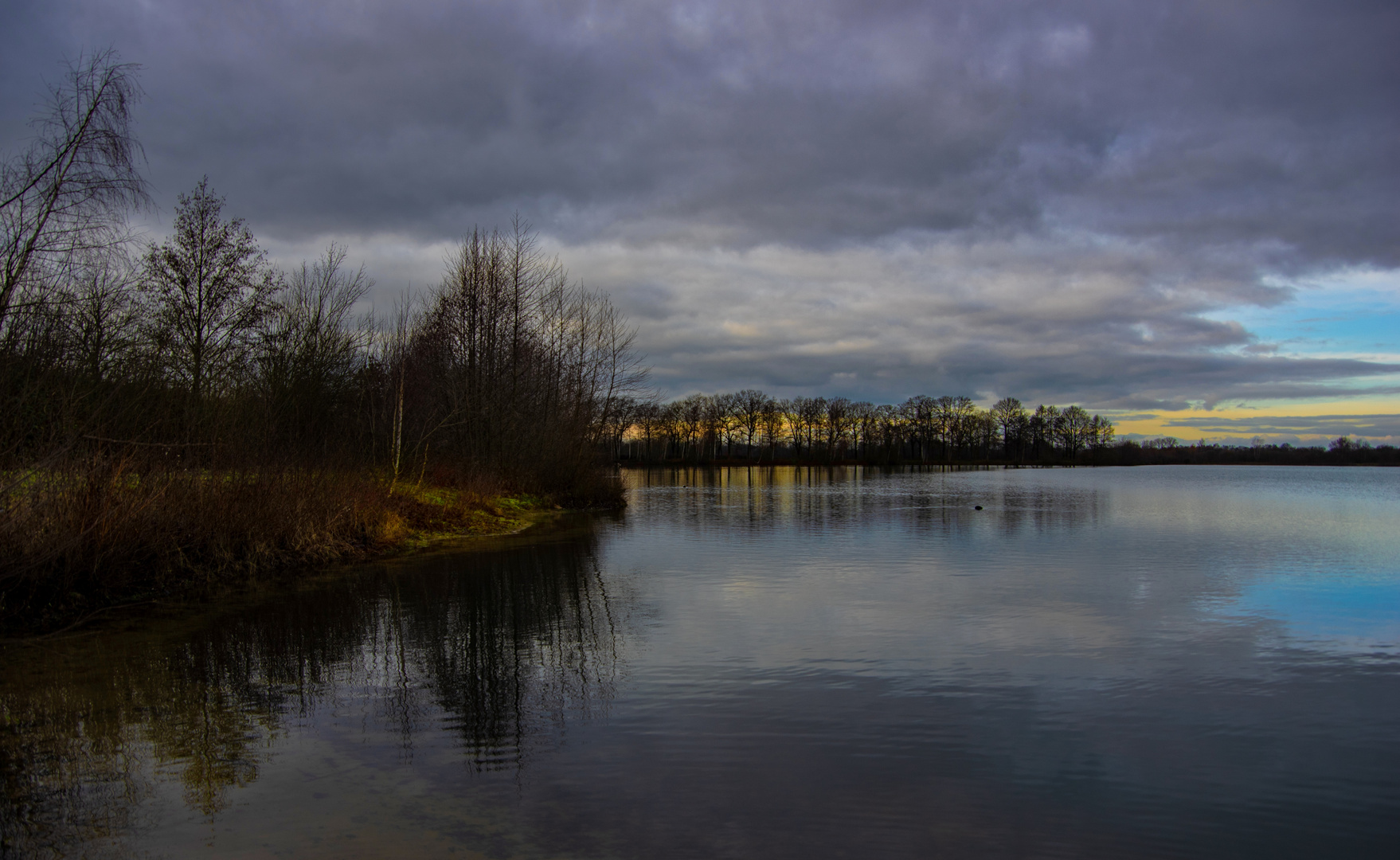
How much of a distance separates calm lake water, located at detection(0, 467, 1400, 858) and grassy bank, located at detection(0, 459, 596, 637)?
→ 1020 mm

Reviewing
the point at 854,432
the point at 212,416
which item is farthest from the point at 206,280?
the point at 854,432

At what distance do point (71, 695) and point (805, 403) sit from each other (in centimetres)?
11061

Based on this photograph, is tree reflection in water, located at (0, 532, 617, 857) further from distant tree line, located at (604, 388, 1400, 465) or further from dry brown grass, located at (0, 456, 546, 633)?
distant tree line, located at (604, 388, 1400, 465)

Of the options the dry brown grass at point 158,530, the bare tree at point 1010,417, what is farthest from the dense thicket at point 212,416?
the bare tree at point 1010,417

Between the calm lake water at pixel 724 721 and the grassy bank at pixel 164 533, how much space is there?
1020mm

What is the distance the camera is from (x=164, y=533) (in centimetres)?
1132

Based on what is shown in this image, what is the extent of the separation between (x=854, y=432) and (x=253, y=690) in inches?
4379

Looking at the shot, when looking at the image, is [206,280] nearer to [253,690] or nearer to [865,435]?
[253,690]

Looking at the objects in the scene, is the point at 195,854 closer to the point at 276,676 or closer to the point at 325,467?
the point at 276,676

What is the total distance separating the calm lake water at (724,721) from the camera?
15.5 feet

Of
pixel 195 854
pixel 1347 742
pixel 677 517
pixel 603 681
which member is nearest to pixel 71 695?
pixel 195 854

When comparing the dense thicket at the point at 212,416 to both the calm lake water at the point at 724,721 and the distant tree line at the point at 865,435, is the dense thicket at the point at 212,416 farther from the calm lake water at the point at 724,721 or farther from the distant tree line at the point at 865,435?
the distant tree line at the point at 865,435

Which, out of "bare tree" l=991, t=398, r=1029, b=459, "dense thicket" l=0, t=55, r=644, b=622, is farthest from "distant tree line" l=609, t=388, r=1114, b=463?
"dense thicket" l=0, t=55, r=644, b=622

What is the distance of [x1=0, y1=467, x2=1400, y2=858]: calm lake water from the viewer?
15.5 feet
